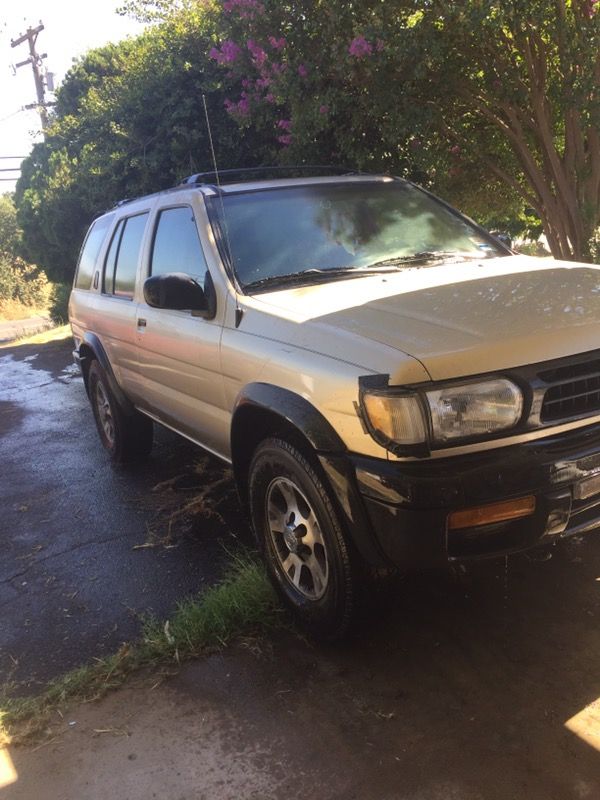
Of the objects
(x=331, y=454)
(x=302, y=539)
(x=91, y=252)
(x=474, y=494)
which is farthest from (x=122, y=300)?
(x=474, y=494)

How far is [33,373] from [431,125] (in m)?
8.01

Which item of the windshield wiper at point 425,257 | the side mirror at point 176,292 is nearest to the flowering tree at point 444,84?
the windshield wiper at point 425,257

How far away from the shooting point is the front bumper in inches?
95.4

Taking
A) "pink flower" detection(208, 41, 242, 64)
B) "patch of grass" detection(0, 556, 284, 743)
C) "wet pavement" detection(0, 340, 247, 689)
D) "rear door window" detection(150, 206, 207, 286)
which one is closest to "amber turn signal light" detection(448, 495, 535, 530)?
"patch of grass" detection(0, 556, 284, 743)

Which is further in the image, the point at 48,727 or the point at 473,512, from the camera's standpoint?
the point at 48,727

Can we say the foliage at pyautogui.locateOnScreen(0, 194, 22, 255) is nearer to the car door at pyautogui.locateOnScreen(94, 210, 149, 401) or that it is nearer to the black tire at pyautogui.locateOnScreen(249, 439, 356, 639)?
the car door at pyautogui.locateOnScreen(94, 210, 149, 401)

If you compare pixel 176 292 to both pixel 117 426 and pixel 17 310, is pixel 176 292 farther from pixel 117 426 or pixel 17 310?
pixel 17 310

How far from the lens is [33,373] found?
11.8 meters

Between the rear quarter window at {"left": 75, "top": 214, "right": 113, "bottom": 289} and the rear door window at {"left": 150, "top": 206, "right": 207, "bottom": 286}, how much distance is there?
1.41 m

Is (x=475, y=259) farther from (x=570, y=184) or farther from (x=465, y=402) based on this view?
(x=570, y=184)

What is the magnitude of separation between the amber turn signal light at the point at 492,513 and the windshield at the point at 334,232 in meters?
1.54

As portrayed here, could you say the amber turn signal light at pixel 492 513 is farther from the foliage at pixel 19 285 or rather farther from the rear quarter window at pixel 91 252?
the foliage at pixel 19 285

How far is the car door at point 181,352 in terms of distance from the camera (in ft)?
12.2

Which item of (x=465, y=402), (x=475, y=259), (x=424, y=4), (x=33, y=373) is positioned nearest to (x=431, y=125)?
(x=424, y=4)
